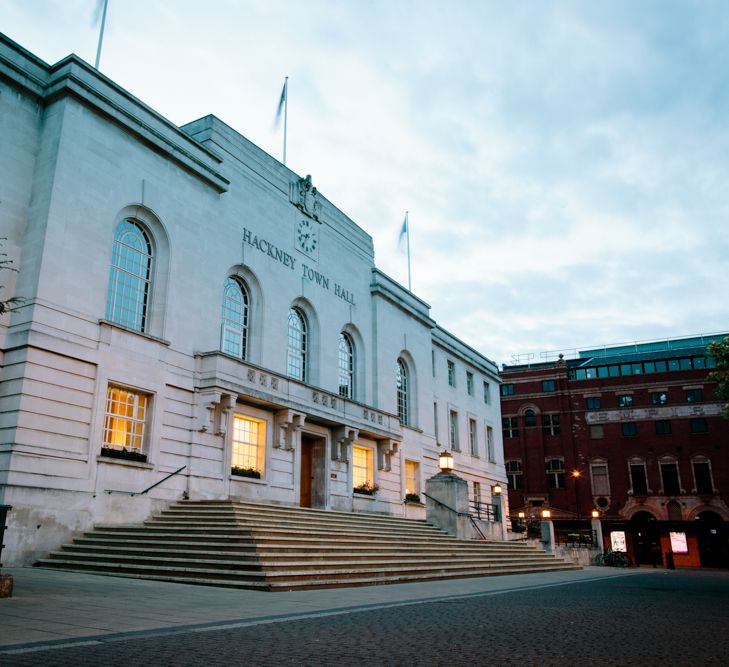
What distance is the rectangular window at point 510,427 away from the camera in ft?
211

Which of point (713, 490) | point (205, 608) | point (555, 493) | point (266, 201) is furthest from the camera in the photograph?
→ point (555, 493)

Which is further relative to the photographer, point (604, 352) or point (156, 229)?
point (604, 352)

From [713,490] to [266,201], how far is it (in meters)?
46.4

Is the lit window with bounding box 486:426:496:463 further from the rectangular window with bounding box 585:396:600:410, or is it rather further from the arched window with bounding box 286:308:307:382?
the arched window with bounding box 286:308:307:382

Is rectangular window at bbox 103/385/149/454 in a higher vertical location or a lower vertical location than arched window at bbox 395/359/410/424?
lower

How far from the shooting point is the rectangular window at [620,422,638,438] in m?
59.9

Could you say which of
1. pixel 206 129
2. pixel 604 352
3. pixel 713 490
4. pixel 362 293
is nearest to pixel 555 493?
pixel 713 490

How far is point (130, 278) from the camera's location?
72.9ft

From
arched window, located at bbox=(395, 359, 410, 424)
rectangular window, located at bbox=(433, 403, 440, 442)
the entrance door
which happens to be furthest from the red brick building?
the entrance door

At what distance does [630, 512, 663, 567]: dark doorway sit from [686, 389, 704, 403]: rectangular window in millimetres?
10512

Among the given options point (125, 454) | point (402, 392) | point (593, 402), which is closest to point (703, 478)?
point (593, 402)

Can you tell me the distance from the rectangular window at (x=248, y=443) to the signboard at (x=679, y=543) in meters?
44.7

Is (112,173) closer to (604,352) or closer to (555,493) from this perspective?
(555,493)

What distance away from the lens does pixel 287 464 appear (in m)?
26.2
